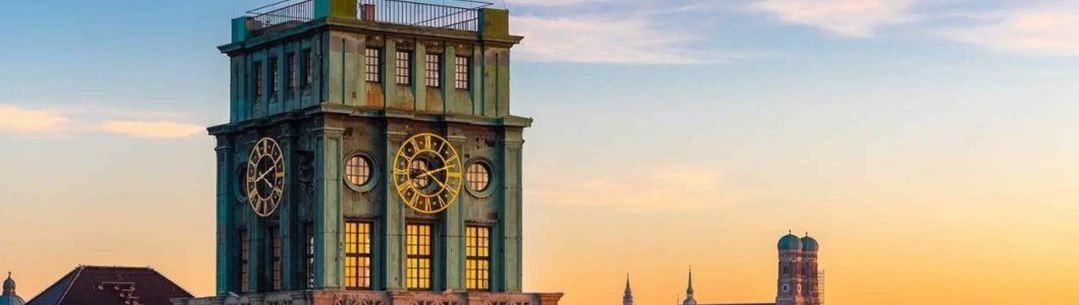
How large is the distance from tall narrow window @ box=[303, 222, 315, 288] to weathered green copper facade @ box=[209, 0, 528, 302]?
0.43 feet

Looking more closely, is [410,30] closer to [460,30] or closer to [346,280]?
[460,30]

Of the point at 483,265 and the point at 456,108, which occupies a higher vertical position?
the point at 456,108

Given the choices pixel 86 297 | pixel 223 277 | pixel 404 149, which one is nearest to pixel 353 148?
pixel 404 149

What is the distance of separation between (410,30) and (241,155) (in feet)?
25.6

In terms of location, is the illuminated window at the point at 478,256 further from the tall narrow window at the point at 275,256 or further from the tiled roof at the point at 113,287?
the tiled roof at the point at 113,287

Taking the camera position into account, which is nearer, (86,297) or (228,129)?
(228,129)

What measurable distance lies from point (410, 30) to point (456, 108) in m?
3.21

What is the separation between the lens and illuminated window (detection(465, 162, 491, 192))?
84688mm

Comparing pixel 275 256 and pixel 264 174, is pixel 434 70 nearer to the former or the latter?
pixel 264 174

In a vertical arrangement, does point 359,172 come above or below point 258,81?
below

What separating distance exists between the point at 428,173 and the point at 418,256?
9.07 ft

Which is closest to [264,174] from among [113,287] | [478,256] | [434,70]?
[434,70]

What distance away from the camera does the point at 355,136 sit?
82.1m

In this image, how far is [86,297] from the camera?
16425 cm
